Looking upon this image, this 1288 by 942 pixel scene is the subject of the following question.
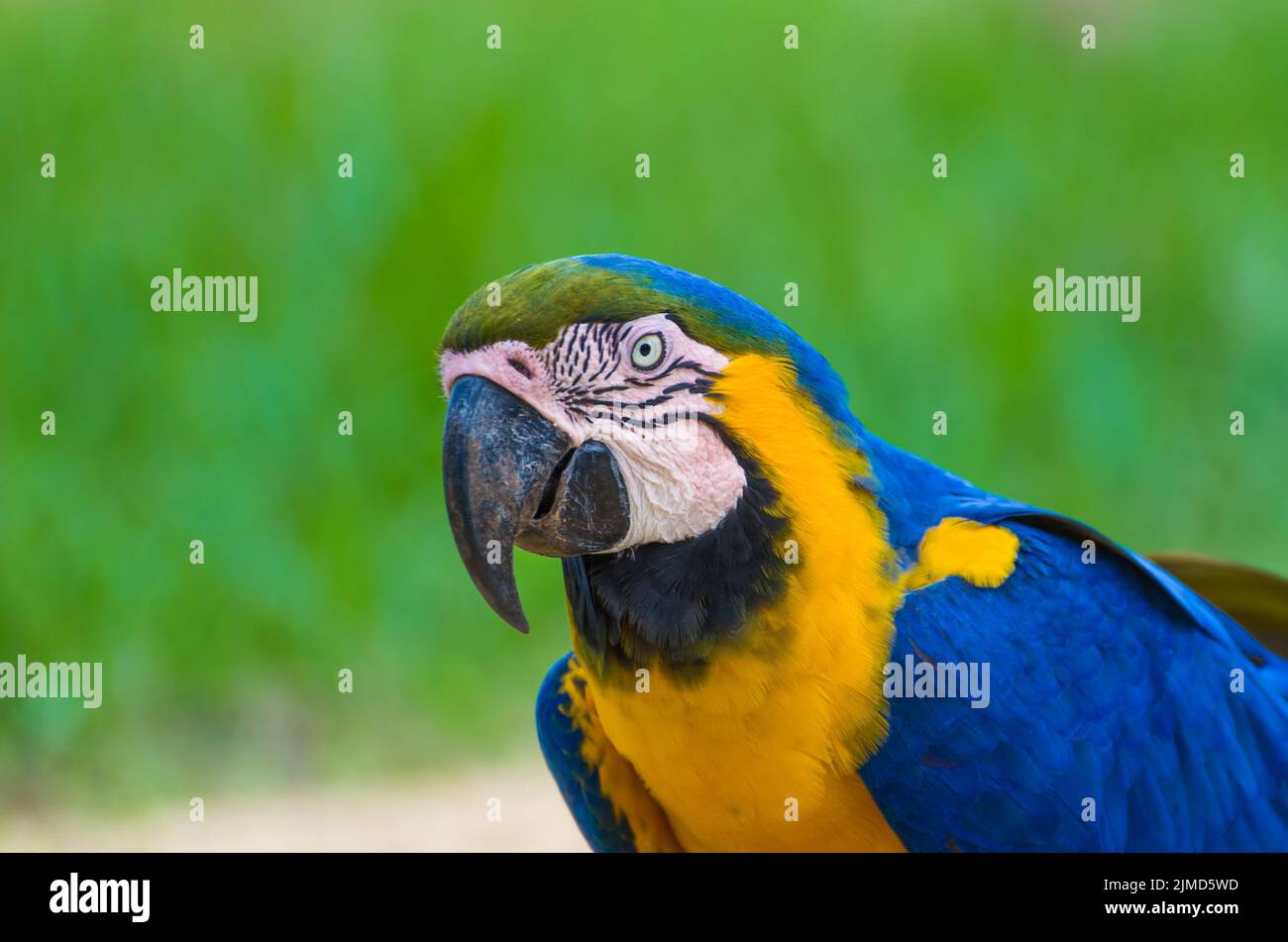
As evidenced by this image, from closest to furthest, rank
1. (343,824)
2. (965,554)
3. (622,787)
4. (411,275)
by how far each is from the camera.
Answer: (965,554)
(622,787)
(343,824)
(411,275)

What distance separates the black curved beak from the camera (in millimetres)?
1353

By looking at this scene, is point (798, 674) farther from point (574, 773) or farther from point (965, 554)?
point (574, 773)

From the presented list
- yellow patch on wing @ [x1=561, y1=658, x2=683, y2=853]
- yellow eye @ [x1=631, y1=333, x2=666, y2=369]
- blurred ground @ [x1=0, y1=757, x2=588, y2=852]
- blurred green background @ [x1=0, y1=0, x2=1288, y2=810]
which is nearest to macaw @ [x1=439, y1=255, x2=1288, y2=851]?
yellow eye @ [x1=631, y1=333, x2=666, y2=369]

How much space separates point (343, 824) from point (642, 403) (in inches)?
99.9

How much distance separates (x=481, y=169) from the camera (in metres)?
3.81

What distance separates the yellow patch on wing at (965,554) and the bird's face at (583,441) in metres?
0.29

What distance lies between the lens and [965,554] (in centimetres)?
151

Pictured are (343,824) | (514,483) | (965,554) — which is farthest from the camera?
(343,824)

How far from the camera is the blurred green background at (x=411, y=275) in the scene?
364 cm

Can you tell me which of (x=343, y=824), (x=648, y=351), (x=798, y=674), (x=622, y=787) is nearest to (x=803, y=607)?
(x=798, y=674)

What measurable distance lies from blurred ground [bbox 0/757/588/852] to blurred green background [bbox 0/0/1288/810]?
86mm

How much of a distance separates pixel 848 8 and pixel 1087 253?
1203 millimetres
